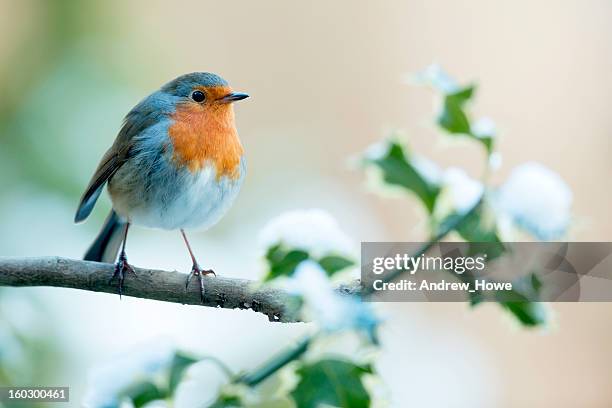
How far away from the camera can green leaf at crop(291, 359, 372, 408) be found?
57 cm

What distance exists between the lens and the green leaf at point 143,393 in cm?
60

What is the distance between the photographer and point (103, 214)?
9.29 ft

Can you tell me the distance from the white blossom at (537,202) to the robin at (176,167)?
1.81 metres

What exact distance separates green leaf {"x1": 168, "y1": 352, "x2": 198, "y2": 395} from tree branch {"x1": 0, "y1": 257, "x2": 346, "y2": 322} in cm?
42

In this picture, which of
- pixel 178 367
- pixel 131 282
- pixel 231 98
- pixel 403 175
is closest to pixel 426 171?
pixel 403 175

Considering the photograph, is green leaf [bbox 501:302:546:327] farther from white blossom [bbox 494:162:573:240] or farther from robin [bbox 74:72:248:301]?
robin [bbox 74:72:248:301]

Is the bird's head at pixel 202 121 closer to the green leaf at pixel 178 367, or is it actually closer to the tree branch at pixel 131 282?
the tree branch at pixel 131 282

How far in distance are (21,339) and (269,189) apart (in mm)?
2443

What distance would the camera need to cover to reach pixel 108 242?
2.69 metres

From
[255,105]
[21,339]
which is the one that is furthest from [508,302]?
[255,105]

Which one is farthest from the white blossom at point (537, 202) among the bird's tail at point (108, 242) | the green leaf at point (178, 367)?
the bird's tail at point (108, 242)

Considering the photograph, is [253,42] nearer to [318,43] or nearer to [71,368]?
[318,43]

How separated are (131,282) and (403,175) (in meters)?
0.80

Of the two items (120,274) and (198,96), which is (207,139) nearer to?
(198,96)
